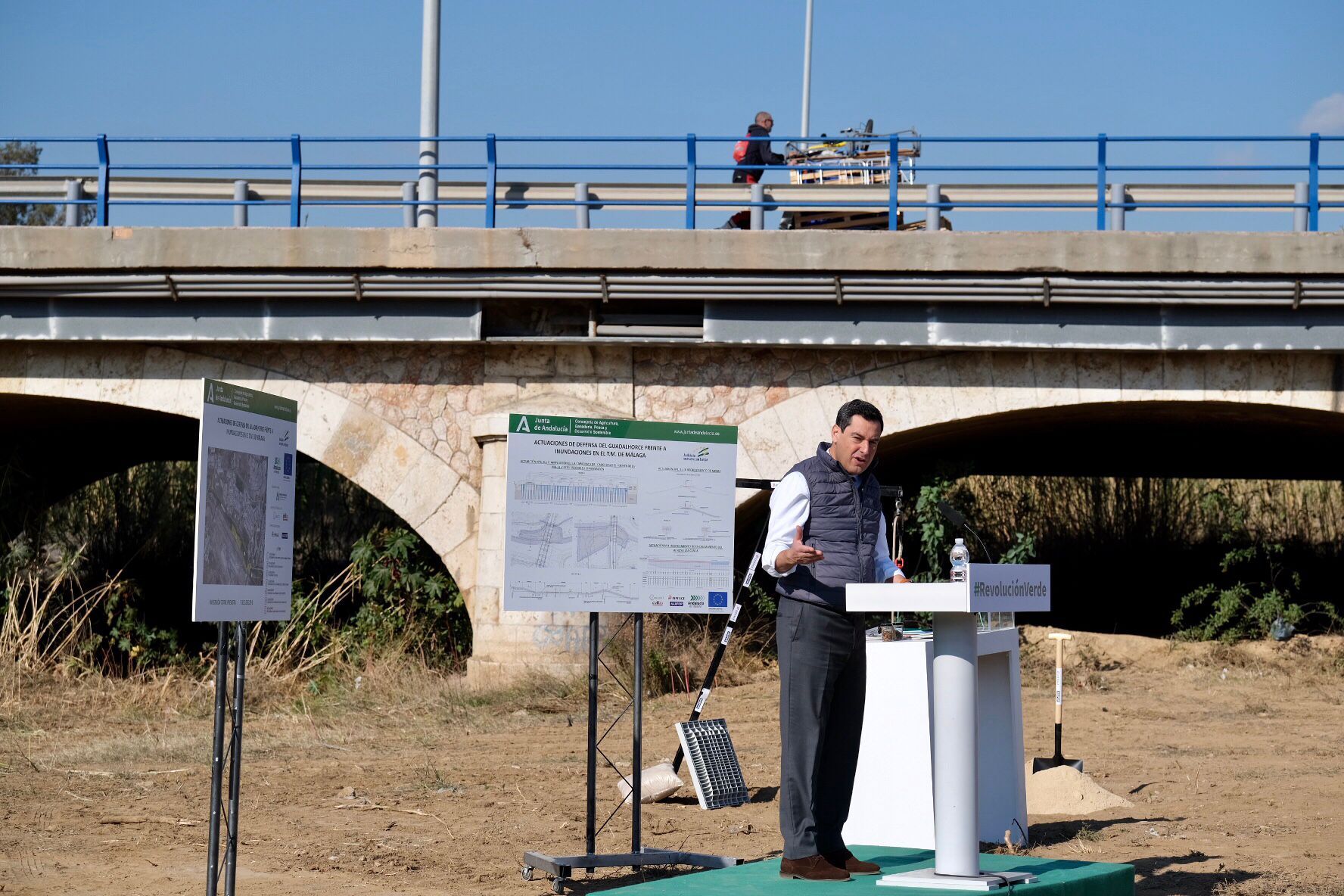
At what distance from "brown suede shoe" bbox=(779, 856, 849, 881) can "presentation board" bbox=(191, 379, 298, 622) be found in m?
2.35

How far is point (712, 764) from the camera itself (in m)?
8.38

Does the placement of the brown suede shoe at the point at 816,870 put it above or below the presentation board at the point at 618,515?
below

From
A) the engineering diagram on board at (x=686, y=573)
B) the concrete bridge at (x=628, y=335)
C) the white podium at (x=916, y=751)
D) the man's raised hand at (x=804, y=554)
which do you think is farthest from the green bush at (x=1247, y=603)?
the man's raised hand at (x=804, y=554)

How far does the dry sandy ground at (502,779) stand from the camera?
22.3 feet

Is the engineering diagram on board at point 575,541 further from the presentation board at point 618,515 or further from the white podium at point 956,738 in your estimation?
the white podium at point 956,738

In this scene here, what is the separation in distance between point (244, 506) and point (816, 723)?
244 cm

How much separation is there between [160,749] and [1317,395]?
965 centimetres

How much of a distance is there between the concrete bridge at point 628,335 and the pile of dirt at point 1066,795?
442 centimetres

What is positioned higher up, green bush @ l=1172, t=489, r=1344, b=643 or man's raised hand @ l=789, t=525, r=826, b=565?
man's raised hand @ l=789, t=525, r=826, b=565

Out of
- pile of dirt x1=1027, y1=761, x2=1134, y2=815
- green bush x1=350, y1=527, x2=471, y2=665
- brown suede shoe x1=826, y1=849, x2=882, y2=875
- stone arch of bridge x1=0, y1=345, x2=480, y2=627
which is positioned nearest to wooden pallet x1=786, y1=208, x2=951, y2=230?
stone arch of bridge x1=0, y1=345, x2=480, y2=627

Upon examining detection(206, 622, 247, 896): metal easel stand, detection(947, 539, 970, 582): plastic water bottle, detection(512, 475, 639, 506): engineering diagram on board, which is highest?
detection(512, 475, 639, 506): engineering diagram on board

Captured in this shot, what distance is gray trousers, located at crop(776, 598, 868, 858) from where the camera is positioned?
5.43m

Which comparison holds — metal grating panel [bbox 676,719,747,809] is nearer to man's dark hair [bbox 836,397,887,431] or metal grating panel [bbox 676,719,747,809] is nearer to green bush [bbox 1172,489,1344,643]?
man's dark hair [bbox 836,397,887,431]

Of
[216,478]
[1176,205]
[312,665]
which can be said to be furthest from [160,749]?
[1176,205]
